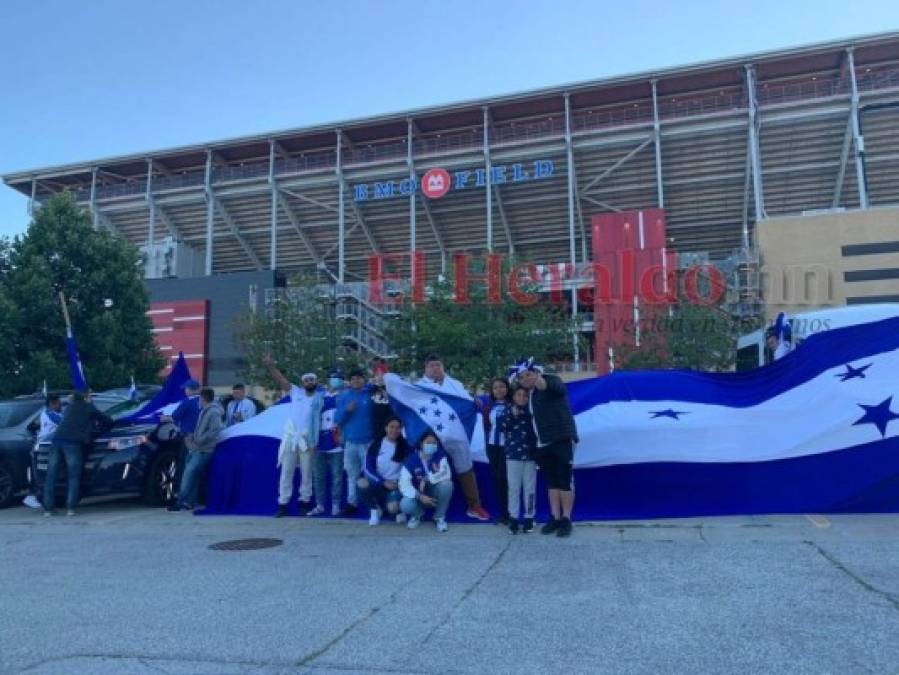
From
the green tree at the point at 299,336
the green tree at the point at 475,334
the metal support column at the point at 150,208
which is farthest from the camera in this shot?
the metal support column at the point at 150,208

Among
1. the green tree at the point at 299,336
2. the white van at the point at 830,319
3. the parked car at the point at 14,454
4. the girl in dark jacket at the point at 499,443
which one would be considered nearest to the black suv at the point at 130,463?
the parked car at the point at 14,454

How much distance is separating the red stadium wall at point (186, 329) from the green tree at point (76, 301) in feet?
69.0

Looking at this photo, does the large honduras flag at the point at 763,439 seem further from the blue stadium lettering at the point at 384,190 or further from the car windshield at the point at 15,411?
the blue stadium lettering at the point at 384,190

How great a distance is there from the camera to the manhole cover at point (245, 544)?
7.24 m

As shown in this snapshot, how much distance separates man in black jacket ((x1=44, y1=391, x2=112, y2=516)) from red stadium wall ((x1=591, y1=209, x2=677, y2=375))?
19.7 metres

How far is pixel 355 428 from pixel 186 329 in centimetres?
4047

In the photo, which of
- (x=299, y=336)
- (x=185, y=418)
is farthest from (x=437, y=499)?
(x=299, y=336)

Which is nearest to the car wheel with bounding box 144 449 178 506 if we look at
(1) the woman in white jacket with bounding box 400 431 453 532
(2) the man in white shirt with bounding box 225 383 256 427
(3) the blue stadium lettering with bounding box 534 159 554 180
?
(2) the man in white shirt with bounding box 225 383 256 427

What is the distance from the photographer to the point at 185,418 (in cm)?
1000

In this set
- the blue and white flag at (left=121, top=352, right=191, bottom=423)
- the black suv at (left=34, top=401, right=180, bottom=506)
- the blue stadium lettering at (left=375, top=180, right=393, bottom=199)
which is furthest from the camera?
the blue stadium lettering at (left=375, top=180, right=393, bottom=199)

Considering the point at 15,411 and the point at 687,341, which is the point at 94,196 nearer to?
the point at 687,341

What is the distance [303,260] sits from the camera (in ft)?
166

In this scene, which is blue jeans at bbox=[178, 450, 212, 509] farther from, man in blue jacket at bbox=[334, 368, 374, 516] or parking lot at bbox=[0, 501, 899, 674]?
man in blue jacket at bbox=[334, 368, 374, 516]

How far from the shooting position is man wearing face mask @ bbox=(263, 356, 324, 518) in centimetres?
902
